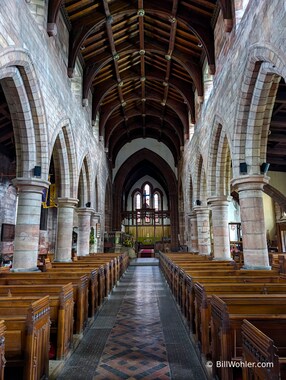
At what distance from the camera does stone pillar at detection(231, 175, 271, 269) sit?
702 cm

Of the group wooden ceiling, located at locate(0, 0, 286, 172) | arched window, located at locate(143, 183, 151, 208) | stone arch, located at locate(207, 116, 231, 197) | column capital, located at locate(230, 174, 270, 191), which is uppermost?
wooden ceiling, located at locate(0, 0, 286, 172)

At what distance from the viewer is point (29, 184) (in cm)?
732

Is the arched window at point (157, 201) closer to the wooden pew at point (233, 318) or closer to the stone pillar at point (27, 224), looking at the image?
the stone pillar at point (27, 224)

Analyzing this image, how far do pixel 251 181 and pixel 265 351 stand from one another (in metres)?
5.75

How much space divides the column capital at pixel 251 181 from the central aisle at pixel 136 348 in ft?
11.4

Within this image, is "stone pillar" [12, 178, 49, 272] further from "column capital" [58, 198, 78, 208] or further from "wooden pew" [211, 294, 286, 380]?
"wooden pew" [211, 294, 286, 380]

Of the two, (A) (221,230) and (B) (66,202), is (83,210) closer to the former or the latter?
(B) (66,202)

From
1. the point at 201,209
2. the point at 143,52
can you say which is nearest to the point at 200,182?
the point at 201,209

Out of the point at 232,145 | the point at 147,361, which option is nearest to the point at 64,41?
the point at 232,145

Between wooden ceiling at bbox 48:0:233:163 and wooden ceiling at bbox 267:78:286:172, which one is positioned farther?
wooden ceiling at bbox 48:0:233:163

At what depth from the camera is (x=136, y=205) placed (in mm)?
32125

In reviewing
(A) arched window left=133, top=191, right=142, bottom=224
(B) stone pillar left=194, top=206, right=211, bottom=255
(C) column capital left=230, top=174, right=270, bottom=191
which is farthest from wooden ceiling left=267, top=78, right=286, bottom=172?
(A) arched window left=133, top=191, right=142, bottom=224

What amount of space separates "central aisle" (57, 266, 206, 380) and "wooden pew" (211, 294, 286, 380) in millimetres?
642

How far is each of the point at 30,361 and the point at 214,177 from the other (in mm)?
9221
